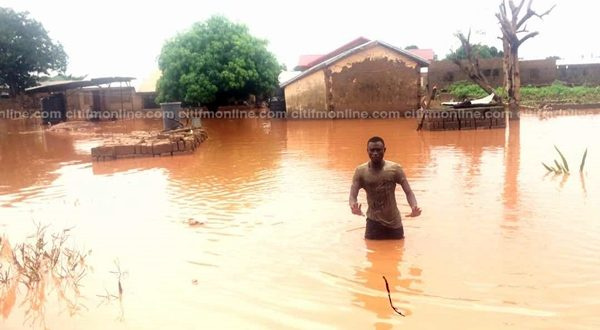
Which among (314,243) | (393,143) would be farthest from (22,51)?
(314,243)

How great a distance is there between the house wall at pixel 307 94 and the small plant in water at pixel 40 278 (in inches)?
736

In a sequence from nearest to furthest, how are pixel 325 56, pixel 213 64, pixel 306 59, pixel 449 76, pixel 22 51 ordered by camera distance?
pixel 213 64, pixel 325 56, pixel 449 76, pixel 22 51, pixel 306 59

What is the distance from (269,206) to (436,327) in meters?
3.96

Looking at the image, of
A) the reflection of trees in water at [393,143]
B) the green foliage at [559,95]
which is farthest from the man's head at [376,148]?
the green foliage at [559,95]

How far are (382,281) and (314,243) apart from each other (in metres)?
1.25

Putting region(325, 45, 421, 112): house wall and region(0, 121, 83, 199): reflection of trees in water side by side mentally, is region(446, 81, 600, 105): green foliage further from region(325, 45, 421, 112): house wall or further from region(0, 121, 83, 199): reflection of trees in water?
region(0, 121, 83, 199): reflection of trees in water

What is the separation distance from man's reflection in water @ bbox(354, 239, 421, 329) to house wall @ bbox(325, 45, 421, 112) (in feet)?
59.1

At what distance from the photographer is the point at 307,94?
24.1 m

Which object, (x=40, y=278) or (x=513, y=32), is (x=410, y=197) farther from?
(x=513, y=32)

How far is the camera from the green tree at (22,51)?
1393 inches

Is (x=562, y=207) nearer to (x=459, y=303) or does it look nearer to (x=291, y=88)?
(x=459, y=303)

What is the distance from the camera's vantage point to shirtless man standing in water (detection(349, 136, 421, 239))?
498cm

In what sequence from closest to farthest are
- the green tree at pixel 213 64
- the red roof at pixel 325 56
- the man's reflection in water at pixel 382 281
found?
1. the man's reflection in water at pixel 382 281
2. the green tree at pixel 213 64
3. the red roof at pixel 325 56

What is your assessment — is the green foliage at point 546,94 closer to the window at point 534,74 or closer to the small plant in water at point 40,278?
the window at point 534,74
